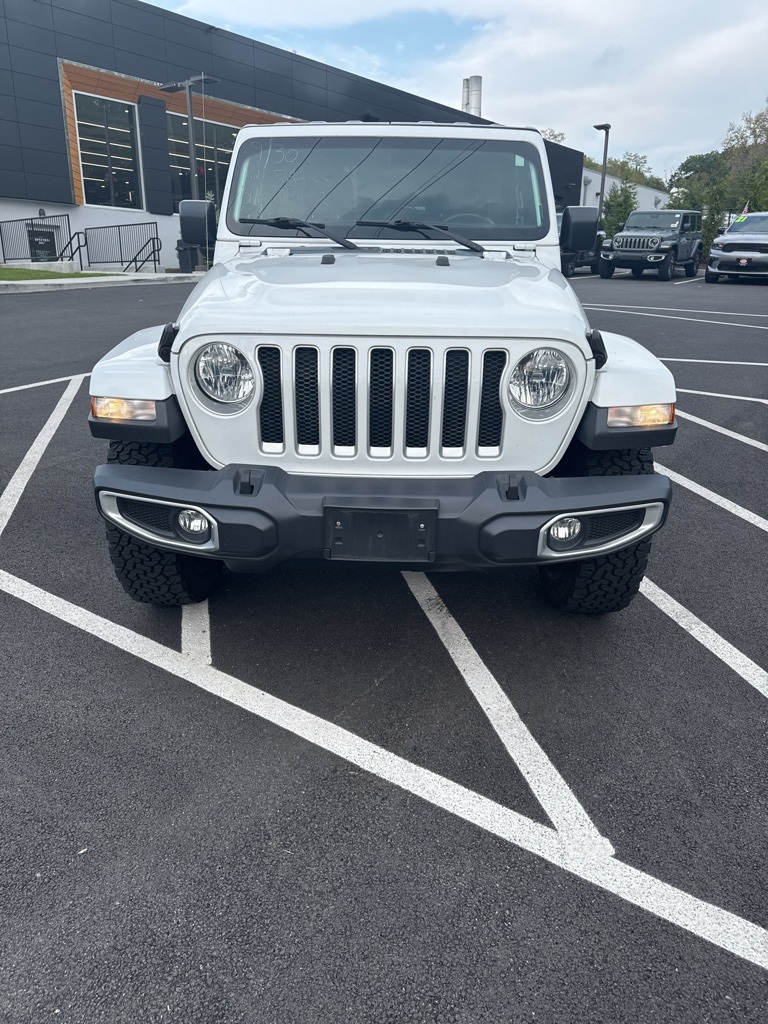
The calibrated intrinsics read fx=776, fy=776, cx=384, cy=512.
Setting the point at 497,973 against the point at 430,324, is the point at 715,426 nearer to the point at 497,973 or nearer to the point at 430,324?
the point at 430,324

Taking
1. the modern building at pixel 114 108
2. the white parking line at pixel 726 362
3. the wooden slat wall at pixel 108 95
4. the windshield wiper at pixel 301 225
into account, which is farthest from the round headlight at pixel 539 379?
the wooden slat wall at pixel 108 95

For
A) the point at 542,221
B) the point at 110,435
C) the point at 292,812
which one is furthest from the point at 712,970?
the point at 542,221

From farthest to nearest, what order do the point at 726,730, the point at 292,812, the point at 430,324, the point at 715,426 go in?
the point at 715,426 → the point at 726,730 → the point at 430,324 → the point at 292,812

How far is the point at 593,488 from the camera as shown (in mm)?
2729

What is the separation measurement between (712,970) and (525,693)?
1.22 meters

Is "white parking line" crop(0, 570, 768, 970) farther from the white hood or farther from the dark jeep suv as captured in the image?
the dark jeep suv

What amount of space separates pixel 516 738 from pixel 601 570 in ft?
2.68

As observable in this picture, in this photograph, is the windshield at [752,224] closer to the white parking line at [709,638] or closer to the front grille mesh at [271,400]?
the white parking line at [709,638]

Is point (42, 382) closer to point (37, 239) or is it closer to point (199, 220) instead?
point (199, 220)

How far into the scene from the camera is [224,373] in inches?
108

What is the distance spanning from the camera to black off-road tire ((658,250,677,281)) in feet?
76.9

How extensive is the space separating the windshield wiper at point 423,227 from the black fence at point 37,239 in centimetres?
2527

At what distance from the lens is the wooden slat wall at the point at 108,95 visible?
25.8 meters

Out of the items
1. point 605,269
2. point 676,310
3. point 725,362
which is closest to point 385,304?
point 725,362
